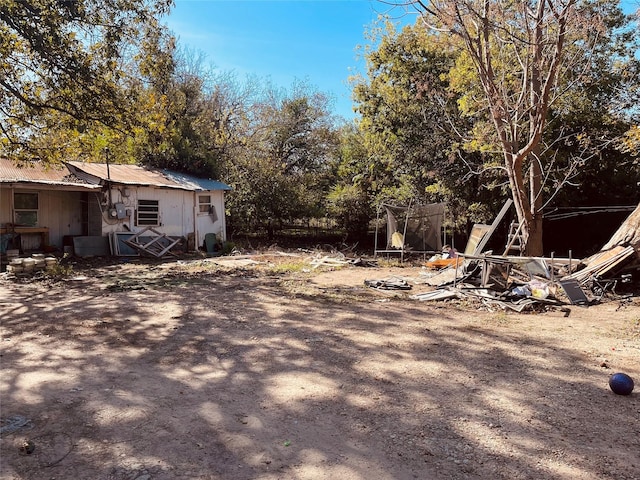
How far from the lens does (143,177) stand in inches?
585

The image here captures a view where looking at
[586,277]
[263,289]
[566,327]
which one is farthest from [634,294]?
[263,289]

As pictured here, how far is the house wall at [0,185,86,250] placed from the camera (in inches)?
474

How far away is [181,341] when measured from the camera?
5.00 metres

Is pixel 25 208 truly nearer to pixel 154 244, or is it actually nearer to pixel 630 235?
pixel 154 244

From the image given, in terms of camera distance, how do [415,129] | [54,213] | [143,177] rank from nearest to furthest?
A: [54,213] → [143,177] → [415,129]

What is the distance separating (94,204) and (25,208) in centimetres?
181

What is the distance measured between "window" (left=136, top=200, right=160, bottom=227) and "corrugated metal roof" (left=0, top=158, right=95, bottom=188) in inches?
75.6

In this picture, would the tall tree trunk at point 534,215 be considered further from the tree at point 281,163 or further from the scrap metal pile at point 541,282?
the tree at point 281,163

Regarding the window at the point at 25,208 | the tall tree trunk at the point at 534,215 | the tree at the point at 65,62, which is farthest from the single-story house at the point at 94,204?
the tall tree trunk at the point at 534,215

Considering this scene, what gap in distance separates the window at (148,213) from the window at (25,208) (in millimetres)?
2834

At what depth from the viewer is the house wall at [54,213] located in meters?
12.0

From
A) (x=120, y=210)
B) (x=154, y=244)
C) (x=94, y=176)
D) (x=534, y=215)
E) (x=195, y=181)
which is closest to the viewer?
(x=534, y=215)

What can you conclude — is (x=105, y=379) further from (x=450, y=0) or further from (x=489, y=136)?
(x=489, y=136)

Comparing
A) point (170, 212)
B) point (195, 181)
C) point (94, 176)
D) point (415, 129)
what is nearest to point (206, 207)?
point (195, 181)
